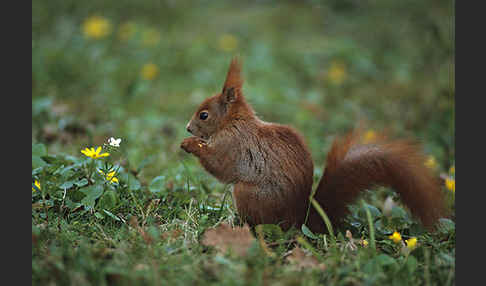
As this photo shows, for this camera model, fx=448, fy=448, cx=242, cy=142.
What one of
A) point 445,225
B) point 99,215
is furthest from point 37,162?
point 445,225

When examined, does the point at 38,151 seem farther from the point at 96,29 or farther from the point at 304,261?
the point at 96,29

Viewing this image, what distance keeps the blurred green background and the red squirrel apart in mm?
612

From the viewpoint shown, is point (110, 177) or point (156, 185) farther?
point (156, 185)

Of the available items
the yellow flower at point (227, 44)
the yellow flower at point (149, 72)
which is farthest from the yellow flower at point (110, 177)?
the yellow flower at point (227, 44)

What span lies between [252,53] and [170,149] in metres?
2.19

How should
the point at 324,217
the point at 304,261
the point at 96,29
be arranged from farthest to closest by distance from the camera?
1. the point at 96,29
2. the point at 324,217
3. the point at 304,261

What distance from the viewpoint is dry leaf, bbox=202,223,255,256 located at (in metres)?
1.57

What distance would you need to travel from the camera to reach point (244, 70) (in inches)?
183

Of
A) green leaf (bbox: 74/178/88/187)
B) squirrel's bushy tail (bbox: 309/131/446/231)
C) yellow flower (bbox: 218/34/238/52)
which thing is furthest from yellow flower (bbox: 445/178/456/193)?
yellow flower (bbox: 218/34/238/52)

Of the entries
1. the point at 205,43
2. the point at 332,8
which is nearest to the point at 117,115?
the point at 205,43

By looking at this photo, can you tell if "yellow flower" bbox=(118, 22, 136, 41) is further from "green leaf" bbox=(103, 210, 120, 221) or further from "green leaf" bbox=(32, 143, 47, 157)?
"green leaf" bbox=(103, 210, 120, 221)

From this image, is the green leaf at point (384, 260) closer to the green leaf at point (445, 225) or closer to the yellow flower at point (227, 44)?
the green leaf at point (445, 225)

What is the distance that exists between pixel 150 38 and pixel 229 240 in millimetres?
3643

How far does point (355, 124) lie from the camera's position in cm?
389
